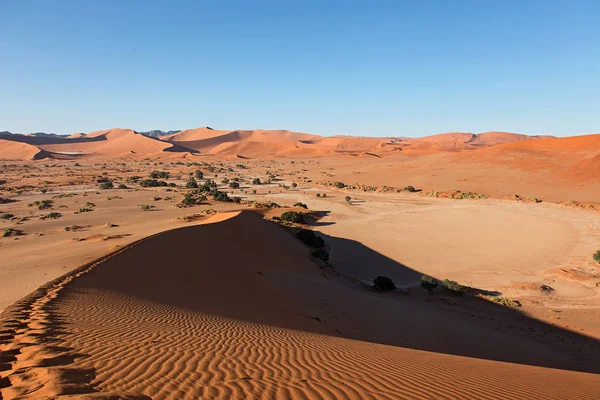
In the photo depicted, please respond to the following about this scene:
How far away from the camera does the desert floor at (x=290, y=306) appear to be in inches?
187

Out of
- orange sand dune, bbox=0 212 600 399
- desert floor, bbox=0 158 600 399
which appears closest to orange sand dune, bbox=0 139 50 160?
desert floor, bbox=0 158 600 399

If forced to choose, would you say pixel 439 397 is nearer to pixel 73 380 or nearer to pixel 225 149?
pixel 73 380

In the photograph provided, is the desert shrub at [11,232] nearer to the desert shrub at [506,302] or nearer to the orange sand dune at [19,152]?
the desert shrub at [506,302]

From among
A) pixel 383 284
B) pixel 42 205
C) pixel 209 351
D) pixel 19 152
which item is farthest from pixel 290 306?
pixel 19 152

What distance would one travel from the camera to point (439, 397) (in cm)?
454

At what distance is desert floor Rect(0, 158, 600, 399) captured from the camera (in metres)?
4.75

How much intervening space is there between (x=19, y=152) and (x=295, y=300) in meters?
115

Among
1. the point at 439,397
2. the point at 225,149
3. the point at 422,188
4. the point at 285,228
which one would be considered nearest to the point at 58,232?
the point at 285,228

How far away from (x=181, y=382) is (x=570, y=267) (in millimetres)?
20746

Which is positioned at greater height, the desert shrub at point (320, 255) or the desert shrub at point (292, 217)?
the desert shrub at point (292, 217)

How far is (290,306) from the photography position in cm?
1158

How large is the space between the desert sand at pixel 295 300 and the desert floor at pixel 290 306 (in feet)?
0.18

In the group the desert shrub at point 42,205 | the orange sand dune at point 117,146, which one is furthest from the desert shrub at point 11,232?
the orange sand dune at point 117,146

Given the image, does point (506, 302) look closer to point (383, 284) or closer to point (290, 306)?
point (383, 284)
